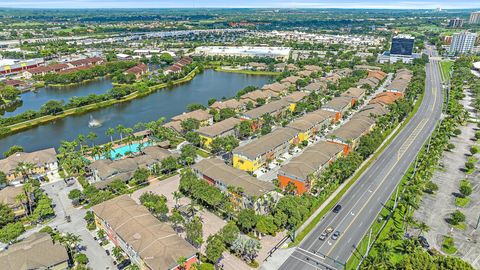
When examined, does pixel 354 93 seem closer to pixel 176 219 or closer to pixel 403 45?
pixel 176 219

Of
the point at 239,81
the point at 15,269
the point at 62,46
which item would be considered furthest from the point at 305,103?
the point at 62,46

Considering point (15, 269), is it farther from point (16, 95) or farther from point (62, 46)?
point (62, 46)

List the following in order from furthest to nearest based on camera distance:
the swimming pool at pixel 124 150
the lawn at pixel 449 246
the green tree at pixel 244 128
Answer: the green tree at pixel 244 128 → the swimming pool at pixel 124 150 → the lawn at pixel 449 246

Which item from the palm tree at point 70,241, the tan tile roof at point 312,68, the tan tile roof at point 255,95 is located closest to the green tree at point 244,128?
the tan tile roof at point 255,95

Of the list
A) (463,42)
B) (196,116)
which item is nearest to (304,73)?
(196,116)

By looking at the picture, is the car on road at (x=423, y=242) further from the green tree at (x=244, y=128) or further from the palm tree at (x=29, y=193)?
the palm tree at (x=29, y=193)

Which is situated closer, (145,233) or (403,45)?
(145,233)

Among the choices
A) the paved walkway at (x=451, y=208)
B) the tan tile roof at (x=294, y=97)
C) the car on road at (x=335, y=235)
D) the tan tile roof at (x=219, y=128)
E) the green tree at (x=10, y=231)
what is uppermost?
the tan tile roof at (x=294, y=97)
